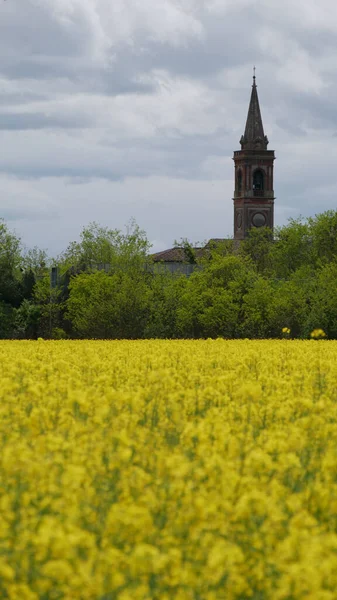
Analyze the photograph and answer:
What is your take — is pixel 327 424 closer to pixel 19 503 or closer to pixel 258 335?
pixel 19 503

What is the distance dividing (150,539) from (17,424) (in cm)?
435

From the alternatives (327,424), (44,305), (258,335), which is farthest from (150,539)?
(44,305)

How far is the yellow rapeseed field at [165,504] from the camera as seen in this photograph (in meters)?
5.80

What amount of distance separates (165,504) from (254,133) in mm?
136842

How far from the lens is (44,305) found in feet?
197

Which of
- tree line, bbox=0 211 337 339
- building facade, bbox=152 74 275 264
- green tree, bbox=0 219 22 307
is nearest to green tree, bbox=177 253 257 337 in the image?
tree line, bbox=0 211 337 339

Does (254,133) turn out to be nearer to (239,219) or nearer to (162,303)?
(239,219)

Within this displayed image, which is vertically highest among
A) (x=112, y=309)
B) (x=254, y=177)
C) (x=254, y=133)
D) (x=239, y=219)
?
(x=254, y=133)

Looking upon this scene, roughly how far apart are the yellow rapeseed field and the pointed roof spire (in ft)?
430

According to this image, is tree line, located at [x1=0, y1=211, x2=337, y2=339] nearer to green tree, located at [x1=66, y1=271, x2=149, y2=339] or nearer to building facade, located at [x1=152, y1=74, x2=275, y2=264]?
green tree, located at [x1=66, y1=271, x2=149, y2=339]

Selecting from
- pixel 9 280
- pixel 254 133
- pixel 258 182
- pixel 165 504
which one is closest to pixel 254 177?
pixel 258 182

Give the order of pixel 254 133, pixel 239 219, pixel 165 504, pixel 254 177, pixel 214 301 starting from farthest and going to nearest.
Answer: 1. pixel 254 177
2. pixel 239 219
3. pixel 254 133
4. pixel 214 301
5. pixel 165 504

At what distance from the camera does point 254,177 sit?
469 ft

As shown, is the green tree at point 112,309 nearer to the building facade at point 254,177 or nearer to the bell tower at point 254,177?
the building facade at point 254,177
